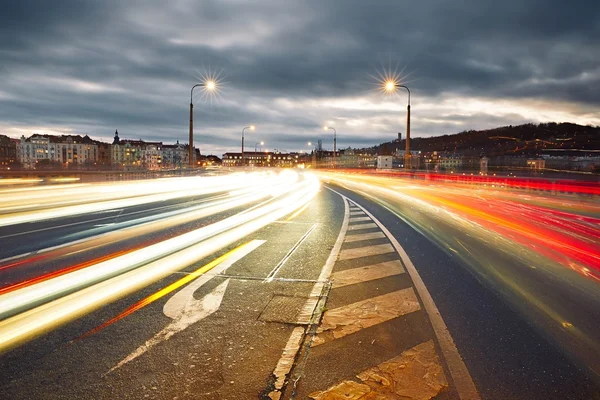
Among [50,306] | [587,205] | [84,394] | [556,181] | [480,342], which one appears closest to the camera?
[84,394]

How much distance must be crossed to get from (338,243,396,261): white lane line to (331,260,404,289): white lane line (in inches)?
30.6

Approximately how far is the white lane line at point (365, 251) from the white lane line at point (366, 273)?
2.55 ft

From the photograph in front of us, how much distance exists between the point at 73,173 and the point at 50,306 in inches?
1511

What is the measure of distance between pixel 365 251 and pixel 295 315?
4.11 meters

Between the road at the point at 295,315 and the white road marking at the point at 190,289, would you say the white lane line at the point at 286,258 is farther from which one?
the white road marking at the point at 190,289

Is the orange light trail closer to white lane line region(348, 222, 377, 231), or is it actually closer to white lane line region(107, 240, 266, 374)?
white lane line region(107, 240, 266, 374)

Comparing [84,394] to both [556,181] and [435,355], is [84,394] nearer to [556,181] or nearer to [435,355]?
[435,355]

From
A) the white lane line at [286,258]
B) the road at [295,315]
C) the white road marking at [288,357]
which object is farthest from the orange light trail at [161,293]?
the white road marking at [288,357]

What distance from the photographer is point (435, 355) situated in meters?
3.95

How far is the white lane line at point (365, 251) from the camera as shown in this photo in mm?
8290

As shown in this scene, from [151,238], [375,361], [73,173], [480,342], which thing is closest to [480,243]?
[480,342]

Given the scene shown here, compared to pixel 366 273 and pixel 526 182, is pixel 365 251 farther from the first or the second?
pixel 526 182

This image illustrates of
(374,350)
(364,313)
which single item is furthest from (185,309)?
(374,350)

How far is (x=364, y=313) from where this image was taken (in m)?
5.08
